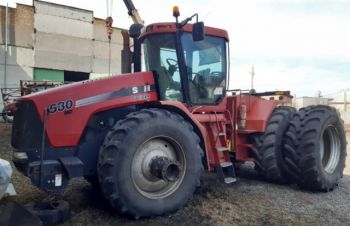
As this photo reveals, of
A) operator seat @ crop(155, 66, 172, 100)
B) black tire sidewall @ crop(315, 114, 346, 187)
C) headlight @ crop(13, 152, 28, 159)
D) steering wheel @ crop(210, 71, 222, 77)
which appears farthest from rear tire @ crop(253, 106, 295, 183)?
headlight @ crop(13, 152, 28, 159)

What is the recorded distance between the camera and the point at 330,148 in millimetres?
6988

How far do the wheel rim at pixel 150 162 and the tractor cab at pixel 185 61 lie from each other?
82cm

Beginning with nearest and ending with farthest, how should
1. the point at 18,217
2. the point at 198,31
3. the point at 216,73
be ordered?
1. the point at 18,217
2. the point at 198,31
3. the point at 216,73

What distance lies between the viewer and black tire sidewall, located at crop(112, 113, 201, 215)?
4.29 m

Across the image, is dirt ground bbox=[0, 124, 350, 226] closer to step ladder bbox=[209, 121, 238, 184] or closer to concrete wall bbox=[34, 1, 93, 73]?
step ladder bbox=[209, 121, 238, 184]

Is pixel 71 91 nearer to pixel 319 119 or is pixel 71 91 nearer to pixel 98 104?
pixel 98 104

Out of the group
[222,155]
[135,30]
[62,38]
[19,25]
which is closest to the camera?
[222,155]

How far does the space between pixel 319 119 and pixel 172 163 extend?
297 centimetres

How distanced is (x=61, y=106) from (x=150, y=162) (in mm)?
1264

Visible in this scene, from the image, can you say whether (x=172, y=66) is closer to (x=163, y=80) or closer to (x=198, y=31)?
(x=163, y=80)

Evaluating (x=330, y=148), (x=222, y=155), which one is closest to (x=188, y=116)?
(x=222, y=155)

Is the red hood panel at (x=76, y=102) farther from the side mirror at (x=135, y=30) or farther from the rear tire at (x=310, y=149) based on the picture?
the rear tire at (x=310, y=149)

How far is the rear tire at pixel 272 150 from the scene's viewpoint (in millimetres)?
6219

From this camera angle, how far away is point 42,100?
4.42m
